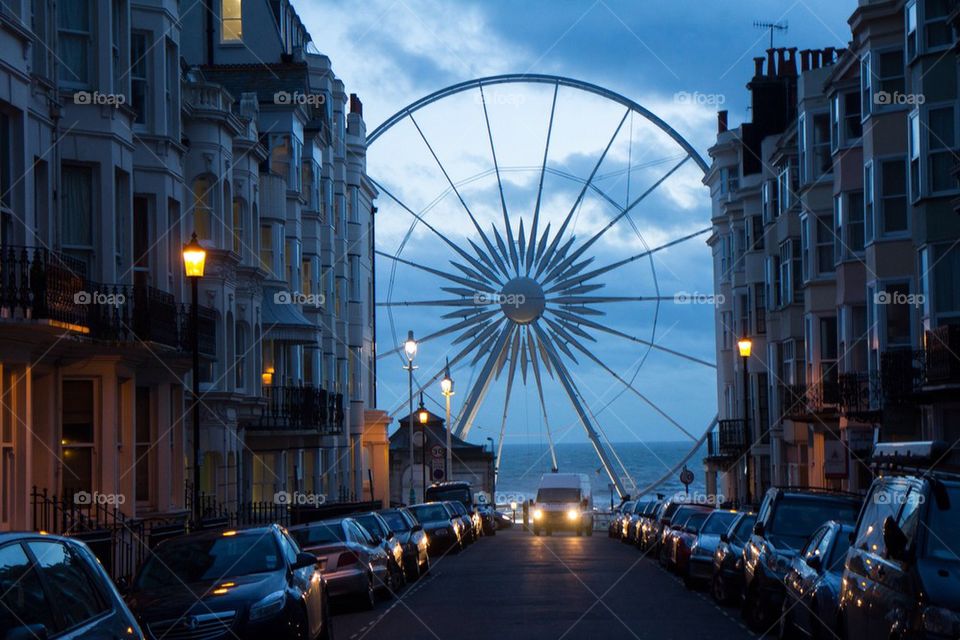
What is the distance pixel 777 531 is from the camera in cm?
2072

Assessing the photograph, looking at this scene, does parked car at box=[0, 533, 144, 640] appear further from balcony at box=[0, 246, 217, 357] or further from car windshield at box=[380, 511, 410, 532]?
car windshield at box=[380, 511, 410, 532]

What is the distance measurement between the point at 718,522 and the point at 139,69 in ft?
46.1

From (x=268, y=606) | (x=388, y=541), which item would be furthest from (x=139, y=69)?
(x=268, y=606)

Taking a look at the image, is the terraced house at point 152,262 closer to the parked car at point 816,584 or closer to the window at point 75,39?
the window at point 75,39

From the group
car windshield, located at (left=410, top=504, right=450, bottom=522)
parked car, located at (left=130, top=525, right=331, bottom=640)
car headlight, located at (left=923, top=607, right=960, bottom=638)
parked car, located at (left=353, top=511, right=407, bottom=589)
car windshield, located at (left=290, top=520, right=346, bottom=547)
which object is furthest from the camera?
car windshield, located at (left=410, top=504, right=450, bottom=522)

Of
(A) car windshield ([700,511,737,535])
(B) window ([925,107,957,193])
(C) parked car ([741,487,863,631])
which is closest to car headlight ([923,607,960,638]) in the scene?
(C) parked car ([741,487,863,631])

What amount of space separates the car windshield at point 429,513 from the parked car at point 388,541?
12.0 meters

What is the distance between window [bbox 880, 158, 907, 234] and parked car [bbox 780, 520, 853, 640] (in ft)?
64.8

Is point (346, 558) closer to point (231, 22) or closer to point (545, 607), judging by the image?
point (545, 607)

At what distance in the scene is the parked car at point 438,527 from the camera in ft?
135

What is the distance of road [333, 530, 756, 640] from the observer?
19766 millimetres

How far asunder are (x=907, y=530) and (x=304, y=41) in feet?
162

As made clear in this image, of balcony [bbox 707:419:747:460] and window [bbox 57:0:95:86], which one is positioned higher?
window [bbox 57:0:95:86]

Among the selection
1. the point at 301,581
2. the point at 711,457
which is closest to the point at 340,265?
the point at 711,457
